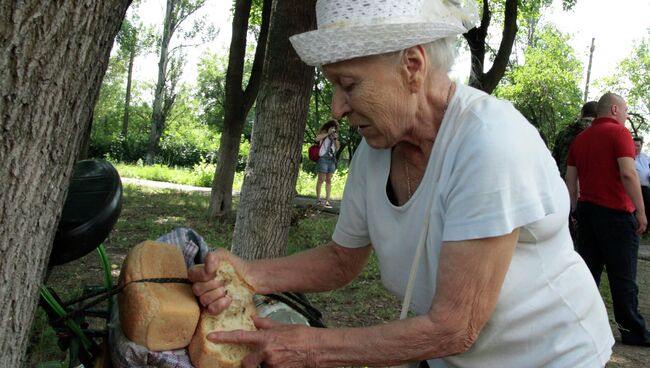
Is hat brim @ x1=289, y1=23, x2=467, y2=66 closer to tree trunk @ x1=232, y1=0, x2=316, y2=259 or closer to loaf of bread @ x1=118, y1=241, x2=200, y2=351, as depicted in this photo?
loaf of bread @ x1=118, y1=241, x2=200, y2=351

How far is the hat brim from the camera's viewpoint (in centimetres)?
150

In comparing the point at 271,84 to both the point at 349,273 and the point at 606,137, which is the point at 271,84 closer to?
the point at 606,137

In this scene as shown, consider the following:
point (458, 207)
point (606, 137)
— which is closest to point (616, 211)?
point (606, 137)

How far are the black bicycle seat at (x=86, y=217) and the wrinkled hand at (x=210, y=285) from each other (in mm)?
305

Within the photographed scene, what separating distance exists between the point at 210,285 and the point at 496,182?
781 mm

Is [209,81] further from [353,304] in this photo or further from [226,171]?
[353,304]

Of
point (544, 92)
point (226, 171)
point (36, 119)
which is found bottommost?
point (226, 171)

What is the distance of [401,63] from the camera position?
1.56m

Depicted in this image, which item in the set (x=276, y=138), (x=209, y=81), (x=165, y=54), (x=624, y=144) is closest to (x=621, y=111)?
(x=624, y=144)

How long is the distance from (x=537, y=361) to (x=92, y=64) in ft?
4.57

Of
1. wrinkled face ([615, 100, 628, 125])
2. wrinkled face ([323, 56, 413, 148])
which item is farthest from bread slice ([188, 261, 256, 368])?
wrinkled face ([615, 100, 628, 125])

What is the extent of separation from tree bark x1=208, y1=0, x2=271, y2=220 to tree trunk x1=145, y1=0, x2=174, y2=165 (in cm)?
2375

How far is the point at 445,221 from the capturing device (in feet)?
4.90

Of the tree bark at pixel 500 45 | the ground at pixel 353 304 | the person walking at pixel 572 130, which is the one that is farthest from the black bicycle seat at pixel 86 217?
the tree bark at pixel 500 45
